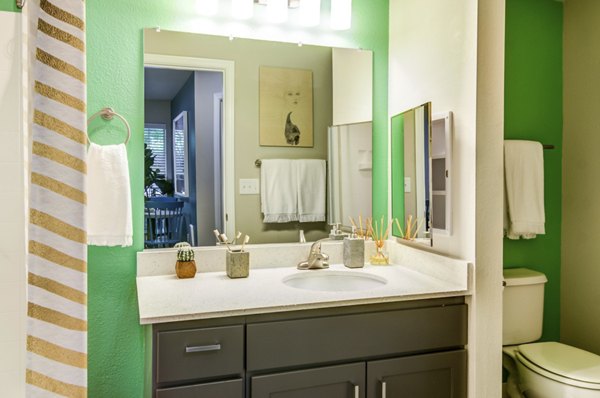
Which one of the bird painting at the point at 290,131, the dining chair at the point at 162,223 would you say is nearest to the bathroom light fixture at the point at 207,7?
the bird painting at the point at 290,131

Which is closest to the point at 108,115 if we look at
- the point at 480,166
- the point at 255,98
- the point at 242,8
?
the point at 255,98

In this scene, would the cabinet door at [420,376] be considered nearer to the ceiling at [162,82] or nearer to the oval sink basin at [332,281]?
the oval sink basin at [332,281]

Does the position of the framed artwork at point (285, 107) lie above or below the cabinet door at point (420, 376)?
above

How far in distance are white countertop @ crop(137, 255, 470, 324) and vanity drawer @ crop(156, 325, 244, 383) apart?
2.2 inches

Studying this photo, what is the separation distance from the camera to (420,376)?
161 cm

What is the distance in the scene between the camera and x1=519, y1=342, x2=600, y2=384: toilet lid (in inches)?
70.4

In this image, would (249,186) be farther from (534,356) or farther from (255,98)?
(534,356)

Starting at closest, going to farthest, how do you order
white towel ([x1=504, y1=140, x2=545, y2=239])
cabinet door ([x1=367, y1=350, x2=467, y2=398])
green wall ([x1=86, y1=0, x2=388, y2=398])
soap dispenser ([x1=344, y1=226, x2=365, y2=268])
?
cabinet door ([x1=367, y1=350, x2=467, y2=398])
green wall ([x1=86, y1=0, x2=388, y2=398])
soap dispenser ([x1=344, y1=226, x2=365, y2=268])
white towel ([x1=504, y1=140, x2=545, y2=239])

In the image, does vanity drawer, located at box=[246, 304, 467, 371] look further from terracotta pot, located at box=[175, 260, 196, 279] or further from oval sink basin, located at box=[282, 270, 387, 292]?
terracotta pot, located at box=[175, 260, 196, 279]

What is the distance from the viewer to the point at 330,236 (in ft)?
7.13

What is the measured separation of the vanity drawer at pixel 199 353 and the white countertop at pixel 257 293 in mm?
55

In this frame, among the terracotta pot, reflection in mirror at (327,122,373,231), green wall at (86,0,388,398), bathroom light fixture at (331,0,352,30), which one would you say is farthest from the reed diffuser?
green wall at (86,0,388,398)

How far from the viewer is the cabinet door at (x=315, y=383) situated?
1432 millimetres

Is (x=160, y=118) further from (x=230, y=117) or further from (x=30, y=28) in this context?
(x=30, y=28)
